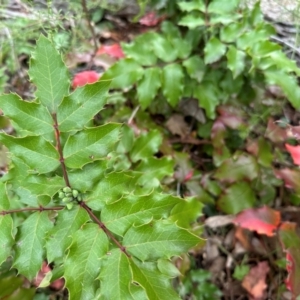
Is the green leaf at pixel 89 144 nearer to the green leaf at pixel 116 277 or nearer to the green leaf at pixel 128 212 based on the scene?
the green leaf at pixel 128 212

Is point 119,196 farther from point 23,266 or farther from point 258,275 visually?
point 258,275

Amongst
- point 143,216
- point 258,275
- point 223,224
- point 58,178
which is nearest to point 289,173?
point 223,224

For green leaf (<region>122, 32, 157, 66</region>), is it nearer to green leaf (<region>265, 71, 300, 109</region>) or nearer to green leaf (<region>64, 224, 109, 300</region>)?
green leaf (<region>265, 71, 300, 109</region>)

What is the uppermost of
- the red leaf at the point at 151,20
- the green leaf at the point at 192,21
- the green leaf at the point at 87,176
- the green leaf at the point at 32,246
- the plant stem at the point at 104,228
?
the green leaf at the point at 192,21

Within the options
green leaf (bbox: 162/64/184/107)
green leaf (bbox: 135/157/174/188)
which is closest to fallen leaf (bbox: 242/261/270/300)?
green leaf (bbox: 135/157/174/188)

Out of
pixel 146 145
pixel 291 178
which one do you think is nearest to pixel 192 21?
pixel 146 145

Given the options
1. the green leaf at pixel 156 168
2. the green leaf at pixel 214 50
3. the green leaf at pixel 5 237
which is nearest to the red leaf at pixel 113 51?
the green leaf at pixel 214 50
